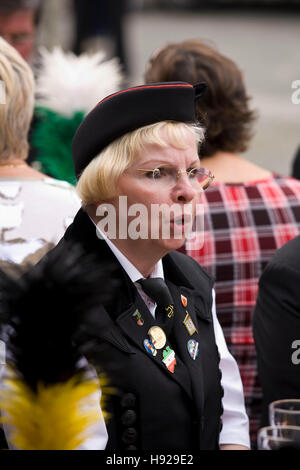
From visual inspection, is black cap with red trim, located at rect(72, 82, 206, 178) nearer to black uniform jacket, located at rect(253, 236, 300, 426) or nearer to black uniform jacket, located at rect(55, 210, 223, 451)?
black uniform jacket, located at rect(55, 210, 223, 451)

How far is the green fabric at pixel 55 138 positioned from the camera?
3.62m

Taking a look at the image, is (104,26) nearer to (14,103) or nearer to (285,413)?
(14,103)

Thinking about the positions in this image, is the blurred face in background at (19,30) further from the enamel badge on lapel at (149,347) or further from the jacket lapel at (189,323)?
the enamel badge on lapel at (149,347)

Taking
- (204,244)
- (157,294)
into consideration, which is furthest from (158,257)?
(204,244)

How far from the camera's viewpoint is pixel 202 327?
231cm

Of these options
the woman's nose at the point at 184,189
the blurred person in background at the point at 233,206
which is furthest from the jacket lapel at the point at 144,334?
the blurred person in background at the point at 233,206

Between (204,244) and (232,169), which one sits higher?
(232,169)

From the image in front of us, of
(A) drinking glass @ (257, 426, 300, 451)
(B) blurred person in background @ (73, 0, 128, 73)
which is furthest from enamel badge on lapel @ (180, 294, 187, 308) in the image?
(B) blurred person in background @ (73, 0, 128, 73)

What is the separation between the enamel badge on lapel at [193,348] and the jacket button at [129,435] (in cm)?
27

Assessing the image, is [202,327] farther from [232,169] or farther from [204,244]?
[232,169]

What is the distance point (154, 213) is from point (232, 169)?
130 centimetres

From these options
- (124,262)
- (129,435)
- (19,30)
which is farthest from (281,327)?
(19,30)

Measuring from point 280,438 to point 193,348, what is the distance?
56cm

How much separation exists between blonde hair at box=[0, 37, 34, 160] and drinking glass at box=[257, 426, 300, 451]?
1454mm
